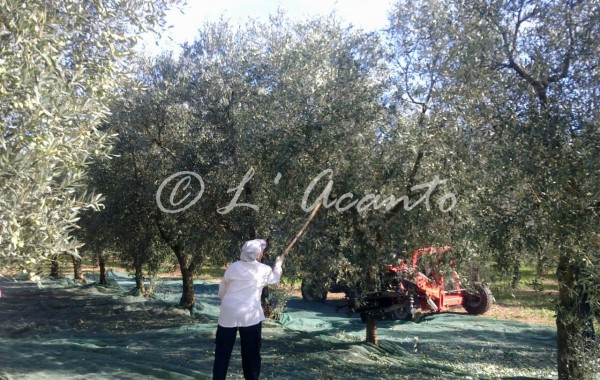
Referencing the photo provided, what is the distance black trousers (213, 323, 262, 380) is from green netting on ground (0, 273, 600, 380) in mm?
1262

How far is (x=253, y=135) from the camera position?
9703 mm

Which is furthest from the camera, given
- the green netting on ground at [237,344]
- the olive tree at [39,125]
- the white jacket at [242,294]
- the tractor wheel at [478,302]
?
the tractor wheel at [478,302]

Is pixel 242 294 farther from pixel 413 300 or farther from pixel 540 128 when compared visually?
pixel 413 300

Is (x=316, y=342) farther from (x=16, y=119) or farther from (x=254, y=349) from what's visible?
(x=16, y=119)

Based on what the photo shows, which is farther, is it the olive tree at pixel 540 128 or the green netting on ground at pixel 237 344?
the green netting on ground at pixel 237 344

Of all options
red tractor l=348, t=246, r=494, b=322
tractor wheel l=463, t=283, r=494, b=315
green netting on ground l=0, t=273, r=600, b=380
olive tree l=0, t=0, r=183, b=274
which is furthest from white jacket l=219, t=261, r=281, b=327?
tractor wheel l=463, t=283, r=494, b=315

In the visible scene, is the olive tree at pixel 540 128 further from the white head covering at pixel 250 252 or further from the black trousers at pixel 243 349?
the black trousers at pixel 243 349

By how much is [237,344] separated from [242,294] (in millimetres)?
3885

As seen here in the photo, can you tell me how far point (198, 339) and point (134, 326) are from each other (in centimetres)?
344

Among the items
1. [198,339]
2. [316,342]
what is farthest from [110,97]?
[316,342]

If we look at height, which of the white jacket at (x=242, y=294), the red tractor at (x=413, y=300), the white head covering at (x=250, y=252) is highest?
the white head covering at (x=250, y=252)

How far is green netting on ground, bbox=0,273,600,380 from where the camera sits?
7.95m

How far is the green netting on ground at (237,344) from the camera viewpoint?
7949 millimetres

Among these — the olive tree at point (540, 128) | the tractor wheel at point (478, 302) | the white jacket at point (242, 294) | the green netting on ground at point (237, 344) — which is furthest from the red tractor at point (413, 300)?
the white jacket at point (242, 294)
